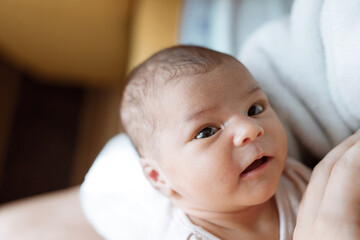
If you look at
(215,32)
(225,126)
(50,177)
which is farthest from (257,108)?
(50,177)

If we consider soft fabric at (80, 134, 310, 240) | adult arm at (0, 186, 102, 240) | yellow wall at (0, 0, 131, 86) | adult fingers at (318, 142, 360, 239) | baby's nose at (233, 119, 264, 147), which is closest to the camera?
adult fingers at (318, 142, 360, 239)

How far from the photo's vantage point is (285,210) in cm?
67

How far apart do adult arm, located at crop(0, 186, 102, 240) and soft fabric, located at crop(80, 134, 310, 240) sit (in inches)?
1.2

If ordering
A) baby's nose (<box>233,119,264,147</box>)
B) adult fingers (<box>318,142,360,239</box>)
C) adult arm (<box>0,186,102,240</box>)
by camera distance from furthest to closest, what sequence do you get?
adult arm (<box>0,186,102,240</box>) → baby's nose (<box>233,119,264,147</box>) → adult fingers (<box>318,142,360,239</box>)

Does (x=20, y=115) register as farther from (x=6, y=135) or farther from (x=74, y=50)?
→ (x=74, y=50)

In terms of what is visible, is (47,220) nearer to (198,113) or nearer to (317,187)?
(198,113)

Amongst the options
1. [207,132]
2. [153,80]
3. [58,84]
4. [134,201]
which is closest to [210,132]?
[207,132]

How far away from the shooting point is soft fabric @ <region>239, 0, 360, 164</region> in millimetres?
591

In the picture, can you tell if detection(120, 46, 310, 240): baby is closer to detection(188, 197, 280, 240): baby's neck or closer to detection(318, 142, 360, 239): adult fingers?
detection(188, 197, 280, 240): baby's neck

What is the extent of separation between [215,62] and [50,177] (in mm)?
1175

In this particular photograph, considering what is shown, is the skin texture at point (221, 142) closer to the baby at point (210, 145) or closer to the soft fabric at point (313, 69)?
the baby at point (210, 145)

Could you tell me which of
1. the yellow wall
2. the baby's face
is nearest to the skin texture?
the baby's face

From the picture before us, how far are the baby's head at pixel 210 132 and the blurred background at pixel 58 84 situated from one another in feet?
1.98

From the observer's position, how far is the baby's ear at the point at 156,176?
67 centimetres
